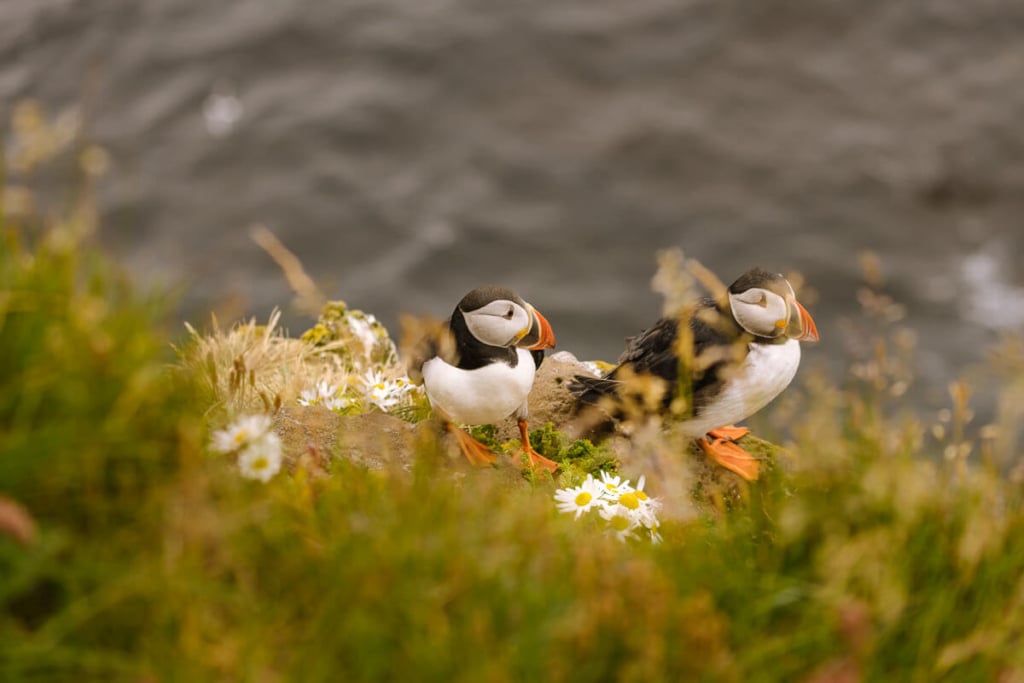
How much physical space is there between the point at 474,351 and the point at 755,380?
1.37m

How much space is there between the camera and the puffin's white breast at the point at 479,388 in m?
4.89

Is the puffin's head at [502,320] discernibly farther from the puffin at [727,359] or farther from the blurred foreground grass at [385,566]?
the blurred foreground grass at [385,566]

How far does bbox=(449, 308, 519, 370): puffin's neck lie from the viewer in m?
4.90

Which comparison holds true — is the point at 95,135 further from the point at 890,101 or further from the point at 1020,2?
the point at 1020,2

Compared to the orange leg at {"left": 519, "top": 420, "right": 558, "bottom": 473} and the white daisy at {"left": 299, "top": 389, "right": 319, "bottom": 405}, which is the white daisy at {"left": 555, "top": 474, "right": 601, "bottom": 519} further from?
the white daisy at {"left": 299, "top": 389, "right": 319, "bottom": 405}

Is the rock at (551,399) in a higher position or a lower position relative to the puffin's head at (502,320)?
lower

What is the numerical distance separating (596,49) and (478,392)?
18098 mm

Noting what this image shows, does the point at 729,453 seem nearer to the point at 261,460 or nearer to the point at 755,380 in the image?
the point at 755,380

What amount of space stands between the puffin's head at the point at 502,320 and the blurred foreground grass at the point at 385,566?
1.58 meters

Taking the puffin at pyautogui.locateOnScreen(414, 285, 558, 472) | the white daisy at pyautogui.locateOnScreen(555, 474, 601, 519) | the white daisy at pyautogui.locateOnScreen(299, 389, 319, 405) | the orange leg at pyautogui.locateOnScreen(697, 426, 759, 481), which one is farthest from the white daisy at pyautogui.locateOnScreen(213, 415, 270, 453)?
the orange leg at pyautogui.locateOnScreen(697, 426, 759, 481)

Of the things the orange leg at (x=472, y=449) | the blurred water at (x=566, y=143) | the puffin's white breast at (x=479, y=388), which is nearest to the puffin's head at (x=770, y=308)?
the puffin's white breast at (x=479, y=388)

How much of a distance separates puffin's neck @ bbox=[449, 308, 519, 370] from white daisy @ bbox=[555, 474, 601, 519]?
668mm

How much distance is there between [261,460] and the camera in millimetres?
3299

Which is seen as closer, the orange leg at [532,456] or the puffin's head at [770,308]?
the puffin's head at [770,308]
